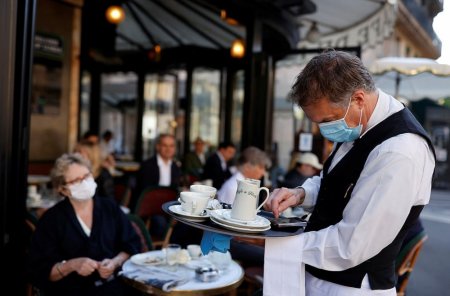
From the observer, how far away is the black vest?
158cm

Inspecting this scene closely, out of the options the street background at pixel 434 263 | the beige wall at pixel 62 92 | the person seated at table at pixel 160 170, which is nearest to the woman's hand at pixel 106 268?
the person seated at table at pixel 160 170

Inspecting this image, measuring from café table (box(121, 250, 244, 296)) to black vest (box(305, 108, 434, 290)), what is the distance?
3.54 ft

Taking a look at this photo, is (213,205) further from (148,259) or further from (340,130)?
(148,259)

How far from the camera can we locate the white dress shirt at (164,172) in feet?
21.0

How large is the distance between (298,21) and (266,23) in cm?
219

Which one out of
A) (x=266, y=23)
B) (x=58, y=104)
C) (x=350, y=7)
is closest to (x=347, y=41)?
(x=350, y=7)

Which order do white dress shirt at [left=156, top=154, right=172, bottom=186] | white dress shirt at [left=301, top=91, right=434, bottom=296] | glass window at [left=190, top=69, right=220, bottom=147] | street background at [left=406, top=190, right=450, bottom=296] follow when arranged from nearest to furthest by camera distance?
white dress shirt at [left=301, top=91, right=434, bottom=296], street background at [left=406, top=190, right=450, bottom=296], white dress shirt at [left=156, top=154, right=172, bottom=186], glass window at [left=190, top=69, right=220, bottom=147]

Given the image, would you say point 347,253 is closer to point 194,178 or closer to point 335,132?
point 335,132

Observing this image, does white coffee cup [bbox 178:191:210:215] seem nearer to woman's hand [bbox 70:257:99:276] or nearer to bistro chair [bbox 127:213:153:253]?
woman's hand [bbox 70:257:99:276]

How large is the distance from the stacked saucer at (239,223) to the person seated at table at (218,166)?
5696 millimetres

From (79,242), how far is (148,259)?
0.48 meters

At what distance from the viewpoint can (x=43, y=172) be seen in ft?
26.5

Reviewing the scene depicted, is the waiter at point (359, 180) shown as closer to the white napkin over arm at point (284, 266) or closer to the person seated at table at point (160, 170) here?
the white napkin over arm at point (284, 266)

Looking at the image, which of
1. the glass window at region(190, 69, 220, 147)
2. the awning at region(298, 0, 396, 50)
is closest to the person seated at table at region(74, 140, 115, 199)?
the awning at region(298, 0, 396, 50)
